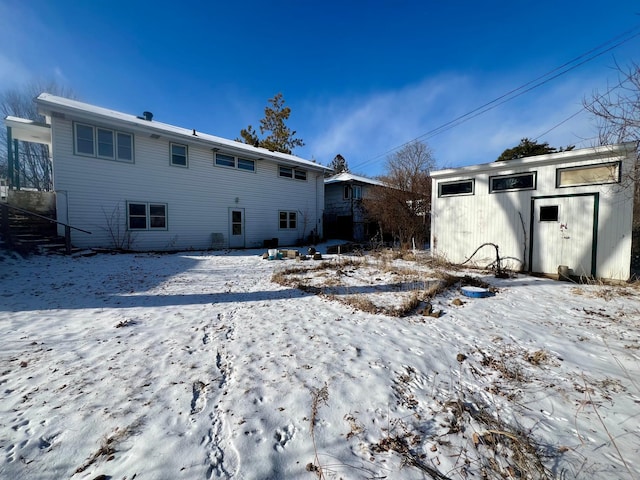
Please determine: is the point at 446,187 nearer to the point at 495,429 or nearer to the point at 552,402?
the point at 552,402

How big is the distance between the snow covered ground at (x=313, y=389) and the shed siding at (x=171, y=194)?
6375 millimetres

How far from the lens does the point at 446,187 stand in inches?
376

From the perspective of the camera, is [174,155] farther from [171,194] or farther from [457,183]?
[457,183]

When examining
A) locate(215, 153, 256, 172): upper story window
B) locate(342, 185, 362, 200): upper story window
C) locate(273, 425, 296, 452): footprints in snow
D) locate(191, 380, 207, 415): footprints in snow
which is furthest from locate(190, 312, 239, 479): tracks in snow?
locate(342, 185, 362, 200): upper story window

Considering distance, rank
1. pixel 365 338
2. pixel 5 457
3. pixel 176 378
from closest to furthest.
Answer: pixel 5 457 → pixel 176 378 → pixel 365 338

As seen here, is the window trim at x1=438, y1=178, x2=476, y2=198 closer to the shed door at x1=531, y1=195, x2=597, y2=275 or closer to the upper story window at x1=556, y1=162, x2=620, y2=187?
the shed door at x1=531, y1=195, x2=597, y2=275


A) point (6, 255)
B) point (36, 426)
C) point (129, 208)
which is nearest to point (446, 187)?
point (36, 426)

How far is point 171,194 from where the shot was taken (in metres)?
12.2

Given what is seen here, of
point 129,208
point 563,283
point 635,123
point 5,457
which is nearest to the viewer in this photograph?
point 5,457

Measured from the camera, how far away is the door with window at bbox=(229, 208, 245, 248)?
46.6 ft

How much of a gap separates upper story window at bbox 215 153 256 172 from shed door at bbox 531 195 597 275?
1306 cm

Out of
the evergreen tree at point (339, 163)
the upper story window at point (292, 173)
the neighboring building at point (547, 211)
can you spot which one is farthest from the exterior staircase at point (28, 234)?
the evergreen tree at point (339, 163)

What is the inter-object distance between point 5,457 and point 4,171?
28.1 meters

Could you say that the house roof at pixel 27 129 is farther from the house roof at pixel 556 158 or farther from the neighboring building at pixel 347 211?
the house roof at pixel 556 158
